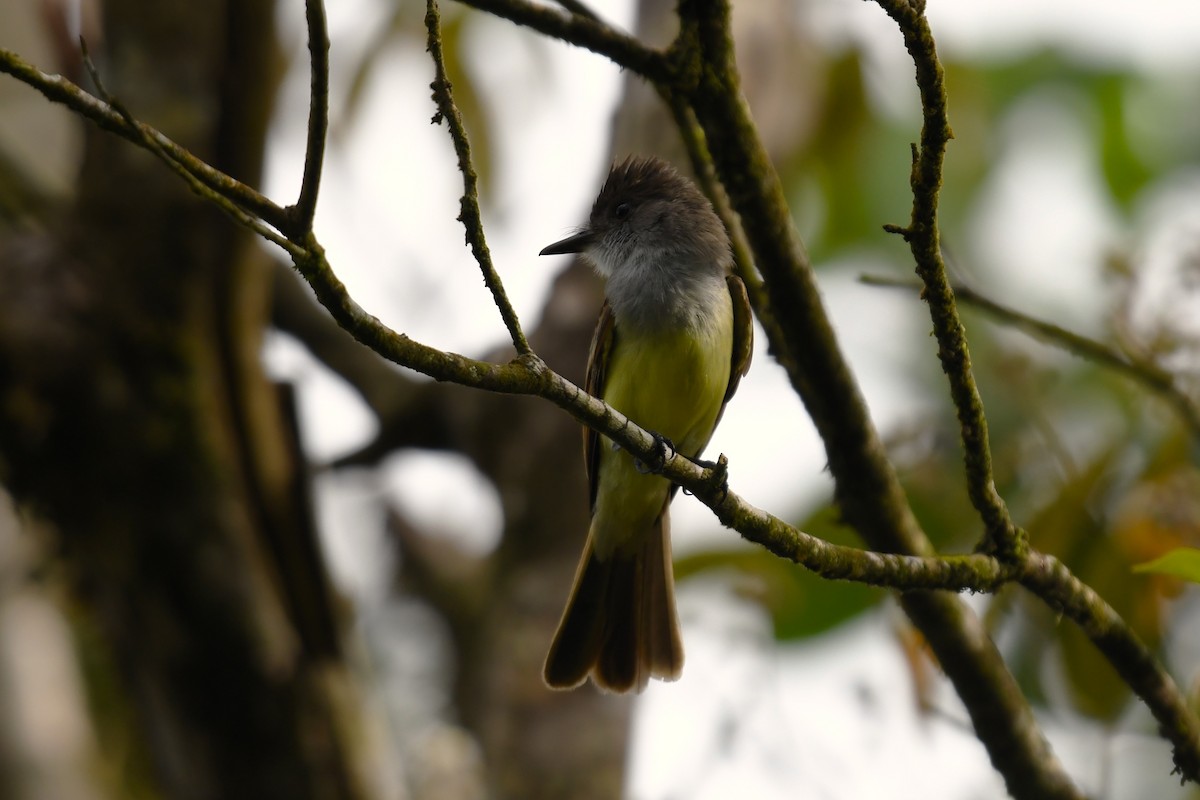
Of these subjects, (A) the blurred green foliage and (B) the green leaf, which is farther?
(A) the blurred green foliage

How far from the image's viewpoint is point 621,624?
12.6 feet

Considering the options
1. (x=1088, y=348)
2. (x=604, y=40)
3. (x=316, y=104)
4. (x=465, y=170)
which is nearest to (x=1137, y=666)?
(x=1088, y=348)

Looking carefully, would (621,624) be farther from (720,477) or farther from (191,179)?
(191,179)

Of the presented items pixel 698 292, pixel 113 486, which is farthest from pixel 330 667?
pixel 698 292

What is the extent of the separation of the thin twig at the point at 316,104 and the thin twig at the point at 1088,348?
155 cm

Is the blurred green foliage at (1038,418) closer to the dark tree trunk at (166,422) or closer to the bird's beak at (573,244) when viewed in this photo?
the bird's beak at (573,244)

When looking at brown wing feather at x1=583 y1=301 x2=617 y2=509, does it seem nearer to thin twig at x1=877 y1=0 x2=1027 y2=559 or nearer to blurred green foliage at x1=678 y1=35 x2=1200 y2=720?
blurred green foliage at x1=678 y1=35 x2=1200 y2=720

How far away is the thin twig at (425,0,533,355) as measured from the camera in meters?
1.87

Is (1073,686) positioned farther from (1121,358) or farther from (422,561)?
(422,561)

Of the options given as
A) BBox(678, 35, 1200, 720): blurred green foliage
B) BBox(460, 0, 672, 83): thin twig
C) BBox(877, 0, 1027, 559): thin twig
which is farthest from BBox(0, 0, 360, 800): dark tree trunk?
BBox(877, 0, 1027, 559): thin twig

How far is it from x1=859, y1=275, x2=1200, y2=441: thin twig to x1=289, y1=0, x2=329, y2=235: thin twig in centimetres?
155

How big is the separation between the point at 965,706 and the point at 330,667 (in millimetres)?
2420

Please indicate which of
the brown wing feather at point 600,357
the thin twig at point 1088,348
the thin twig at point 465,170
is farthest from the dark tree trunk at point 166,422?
the thin twig at point 465,170

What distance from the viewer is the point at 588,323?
206 inches
